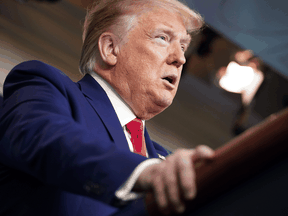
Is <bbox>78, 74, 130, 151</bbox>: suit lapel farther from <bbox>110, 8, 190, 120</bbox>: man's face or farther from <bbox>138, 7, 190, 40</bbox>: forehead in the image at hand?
<bbox>138, 7, 190, 40</bbox>: forehead

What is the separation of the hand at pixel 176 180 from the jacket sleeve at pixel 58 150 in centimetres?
8

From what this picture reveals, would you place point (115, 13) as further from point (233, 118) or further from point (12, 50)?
point (233, 118)

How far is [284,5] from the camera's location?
7.11 ft

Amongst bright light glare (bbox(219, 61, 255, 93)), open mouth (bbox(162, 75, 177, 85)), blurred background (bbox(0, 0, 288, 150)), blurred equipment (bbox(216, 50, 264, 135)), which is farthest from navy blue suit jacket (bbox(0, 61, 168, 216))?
bright light glare (bbox(219, 61, 255, 93))

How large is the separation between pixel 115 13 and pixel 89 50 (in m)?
0.18

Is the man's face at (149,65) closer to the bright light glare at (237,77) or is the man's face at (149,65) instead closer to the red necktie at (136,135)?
the red necktie at (136,135)

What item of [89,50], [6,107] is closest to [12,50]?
[89,50]

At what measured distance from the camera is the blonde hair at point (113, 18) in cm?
115

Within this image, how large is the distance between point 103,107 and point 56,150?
1.41 feet

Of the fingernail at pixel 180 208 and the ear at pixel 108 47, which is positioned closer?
the fingernail at pixel 180 208

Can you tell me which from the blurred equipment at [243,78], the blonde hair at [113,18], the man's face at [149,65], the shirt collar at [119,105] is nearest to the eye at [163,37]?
the man's face at [149,65]

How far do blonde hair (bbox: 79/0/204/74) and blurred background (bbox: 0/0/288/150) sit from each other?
1348mm

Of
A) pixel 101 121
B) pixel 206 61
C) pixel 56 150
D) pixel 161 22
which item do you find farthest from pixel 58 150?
pixel 206 61

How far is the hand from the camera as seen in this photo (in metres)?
0.31
